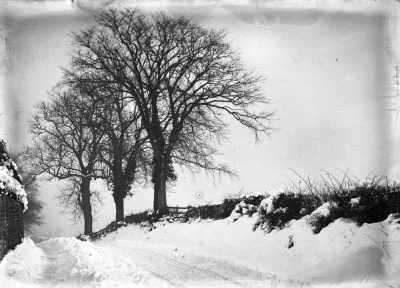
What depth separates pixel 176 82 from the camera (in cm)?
1119

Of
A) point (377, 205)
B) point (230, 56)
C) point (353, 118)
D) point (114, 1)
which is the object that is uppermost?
point (114, 1)

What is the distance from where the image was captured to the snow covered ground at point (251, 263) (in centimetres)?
580

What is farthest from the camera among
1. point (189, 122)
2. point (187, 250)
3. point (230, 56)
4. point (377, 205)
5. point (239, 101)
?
point (189, 122)

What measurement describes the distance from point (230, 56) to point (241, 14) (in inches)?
65.0

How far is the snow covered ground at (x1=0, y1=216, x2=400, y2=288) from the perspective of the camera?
5801 millimetres

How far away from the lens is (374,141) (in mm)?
8227

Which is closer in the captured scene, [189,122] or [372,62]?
[372,62]

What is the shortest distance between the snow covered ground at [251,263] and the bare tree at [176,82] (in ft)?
9.13

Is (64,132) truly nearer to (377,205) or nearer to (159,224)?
(159,224)

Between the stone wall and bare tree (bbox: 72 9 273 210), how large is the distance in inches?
137

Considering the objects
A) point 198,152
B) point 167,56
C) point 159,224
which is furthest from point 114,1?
point 159,224

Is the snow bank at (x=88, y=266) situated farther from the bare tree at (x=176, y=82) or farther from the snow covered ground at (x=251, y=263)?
the bare tree at (x=176, y=82)

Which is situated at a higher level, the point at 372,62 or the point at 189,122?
the point at 372,62

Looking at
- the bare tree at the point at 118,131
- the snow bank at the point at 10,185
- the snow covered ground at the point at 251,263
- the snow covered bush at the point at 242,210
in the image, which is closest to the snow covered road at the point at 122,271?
the snow covered ground at the point at 251,263
